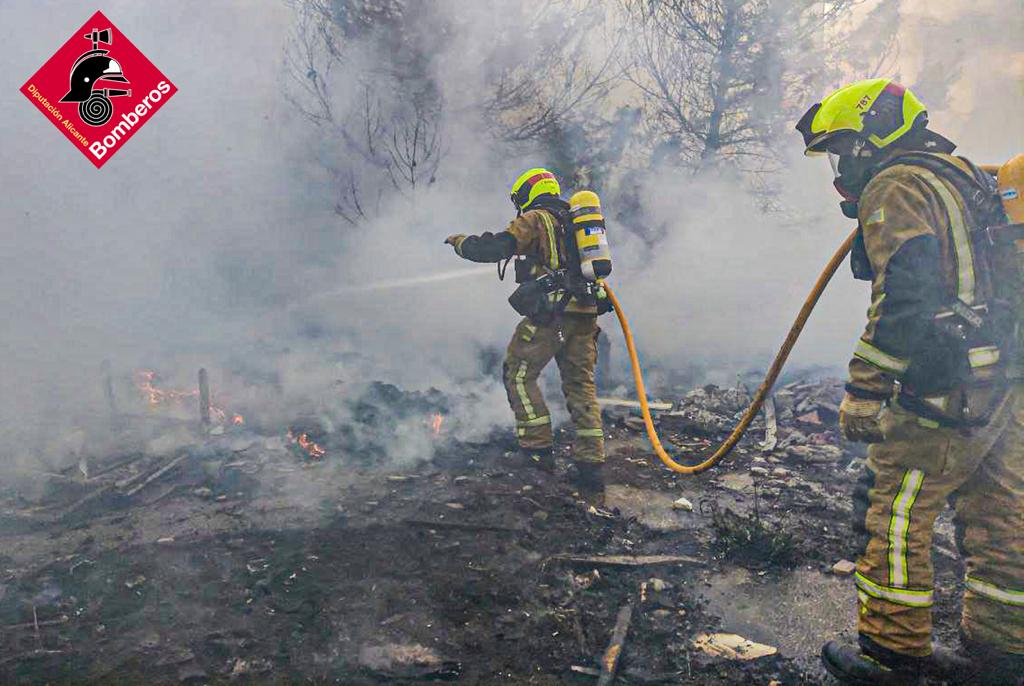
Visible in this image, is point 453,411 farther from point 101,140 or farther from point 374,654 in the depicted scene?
point 101,140

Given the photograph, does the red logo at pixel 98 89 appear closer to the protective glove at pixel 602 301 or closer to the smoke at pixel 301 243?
the smoke at pixel 301 243

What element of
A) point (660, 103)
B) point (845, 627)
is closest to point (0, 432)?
point (845, 627)

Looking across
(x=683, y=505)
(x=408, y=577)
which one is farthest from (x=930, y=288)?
(x=408, y=577)

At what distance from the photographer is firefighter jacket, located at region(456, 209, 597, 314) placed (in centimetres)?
446

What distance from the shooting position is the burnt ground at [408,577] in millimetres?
2547

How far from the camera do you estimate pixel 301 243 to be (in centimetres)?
887

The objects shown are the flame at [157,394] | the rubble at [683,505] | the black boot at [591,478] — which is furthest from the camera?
the flame at [157,394]

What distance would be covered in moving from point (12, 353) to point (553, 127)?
21.6ft

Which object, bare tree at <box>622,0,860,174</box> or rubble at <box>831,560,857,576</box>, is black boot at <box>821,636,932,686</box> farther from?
bare tree at <box>622,0,860,174</box>

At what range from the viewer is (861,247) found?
2.47 m

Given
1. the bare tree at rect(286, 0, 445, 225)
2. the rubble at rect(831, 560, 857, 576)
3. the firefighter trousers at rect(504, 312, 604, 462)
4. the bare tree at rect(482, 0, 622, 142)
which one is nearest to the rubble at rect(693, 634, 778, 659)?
the rubble at rect(831, 560, 857, 576)

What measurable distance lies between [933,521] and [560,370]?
261 cm

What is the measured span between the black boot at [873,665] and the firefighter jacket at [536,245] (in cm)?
262

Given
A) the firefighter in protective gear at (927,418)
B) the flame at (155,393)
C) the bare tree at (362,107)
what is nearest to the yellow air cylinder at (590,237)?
the firefighter in protective gear at (927,418)
